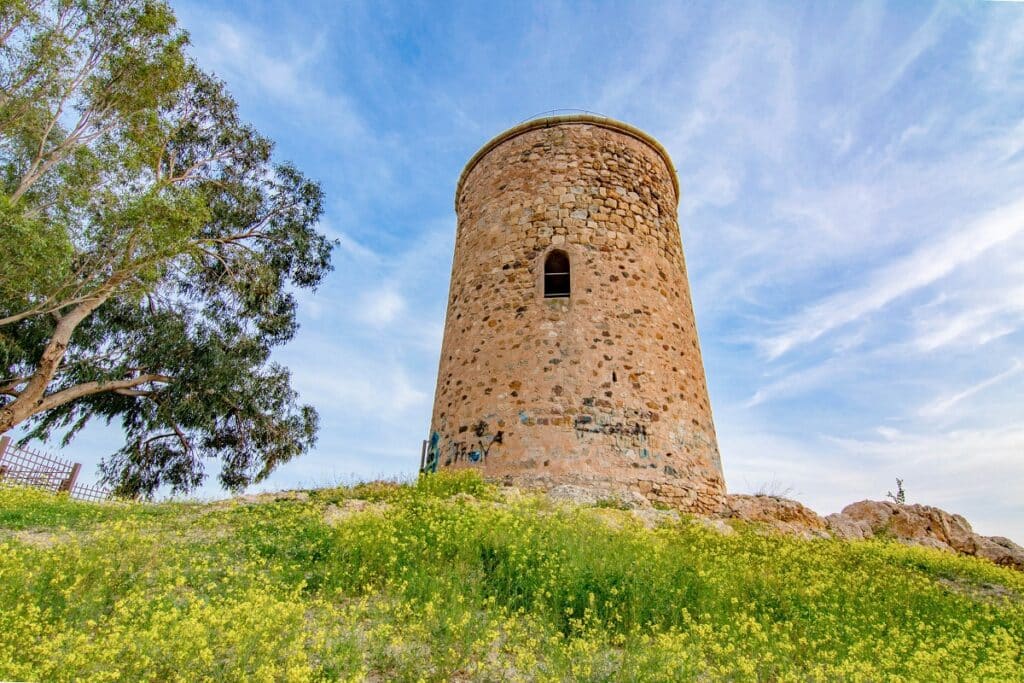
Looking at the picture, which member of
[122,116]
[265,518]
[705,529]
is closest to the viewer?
[265,518]

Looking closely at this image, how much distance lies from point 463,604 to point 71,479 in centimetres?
1503

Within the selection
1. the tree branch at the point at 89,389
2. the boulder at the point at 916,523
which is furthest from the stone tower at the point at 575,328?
the tree branch at the point at 89,389

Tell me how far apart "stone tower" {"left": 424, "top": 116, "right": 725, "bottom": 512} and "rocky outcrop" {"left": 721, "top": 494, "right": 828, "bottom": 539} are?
0.33 m

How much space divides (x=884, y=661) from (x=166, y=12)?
18476mm

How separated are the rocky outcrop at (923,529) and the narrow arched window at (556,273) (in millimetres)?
6065

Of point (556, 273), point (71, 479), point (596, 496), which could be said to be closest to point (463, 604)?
point (596, 496)

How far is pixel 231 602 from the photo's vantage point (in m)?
3.74

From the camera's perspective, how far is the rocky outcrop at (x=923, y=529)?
34.8 ft

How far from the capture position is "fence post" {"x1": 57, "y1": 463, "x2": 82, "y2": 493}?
1456 centimetres

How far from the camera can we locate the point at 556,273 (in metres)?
10.6

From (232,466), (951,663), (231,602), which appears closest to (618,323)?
(951,663)

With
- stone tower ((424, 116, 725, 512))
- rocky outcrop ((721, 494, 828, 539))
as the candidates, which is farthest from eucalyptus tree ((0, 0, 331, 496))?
rocky outcrop ((721, 494, 828, 539))

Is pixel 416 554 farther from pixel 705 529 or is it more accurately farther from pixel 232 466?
pixel 232 466

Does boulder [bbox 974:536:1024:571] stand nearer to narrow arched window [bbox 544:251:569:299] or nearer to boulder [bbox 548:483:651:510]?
boulder [bbox 548:483:651:510]
